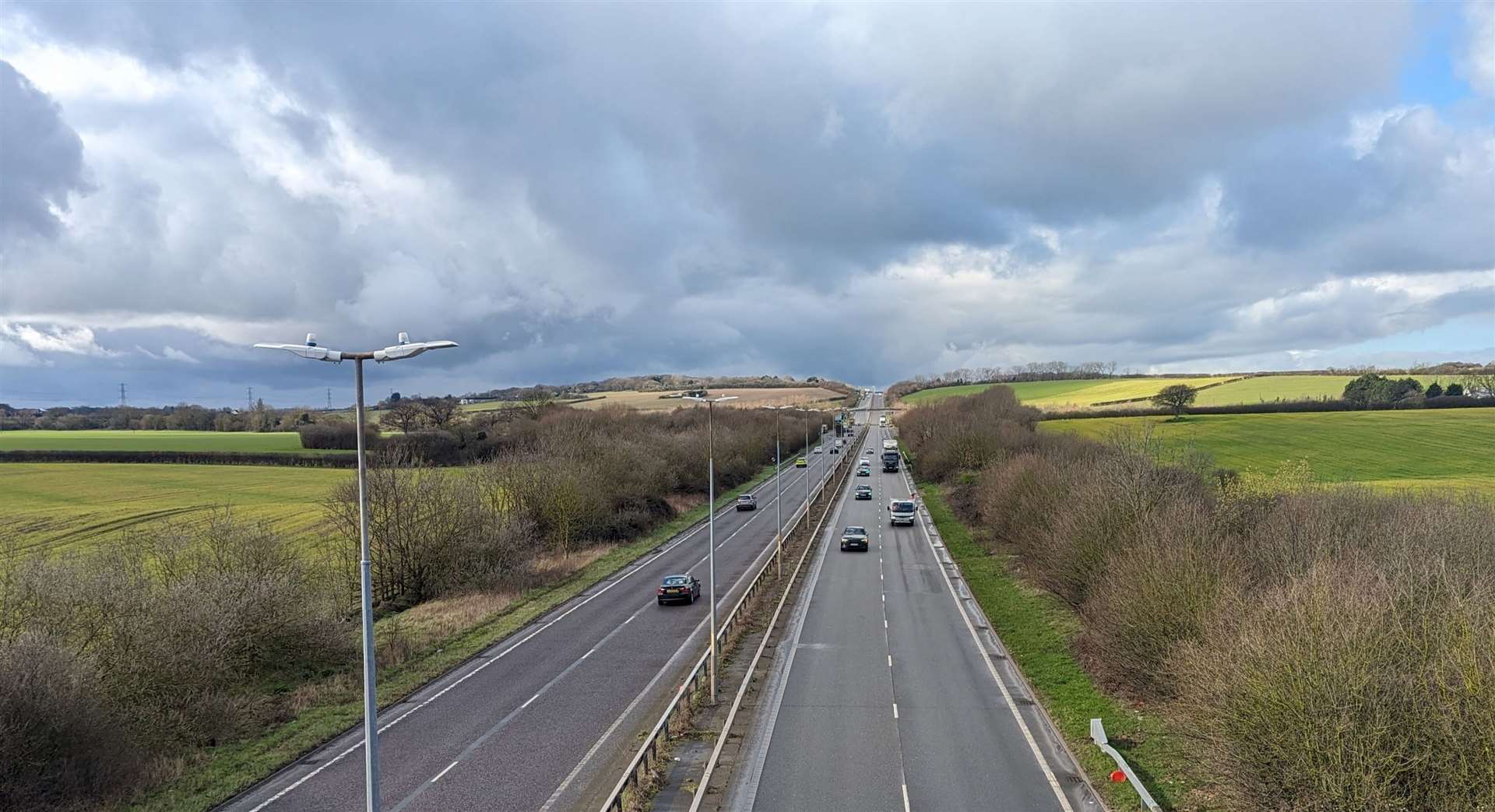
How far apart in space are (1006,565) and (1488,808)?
112 feet

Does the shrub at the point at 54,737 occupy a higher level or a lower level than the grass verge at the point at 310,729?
higher

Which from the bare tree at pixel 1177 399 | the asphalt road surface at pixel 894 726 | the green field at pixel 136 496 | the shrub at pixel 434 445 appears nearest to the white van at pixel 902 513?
the asphalt road surface at pixel 894 726

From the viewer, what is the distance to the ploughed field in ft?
380

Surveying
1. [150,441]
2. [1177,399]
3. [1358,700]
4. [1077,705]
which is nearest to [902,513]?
[1077,705]

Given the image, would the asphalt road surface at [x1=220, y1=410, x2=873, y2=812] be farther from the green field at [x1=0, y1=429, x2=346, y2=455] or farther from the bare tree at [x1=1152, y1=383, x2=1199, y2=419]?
the bare tree at [x1=1152, y1=383, x2=1199, y2=419]

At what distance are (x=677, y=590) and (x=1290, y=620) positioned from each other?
2659 centimetres

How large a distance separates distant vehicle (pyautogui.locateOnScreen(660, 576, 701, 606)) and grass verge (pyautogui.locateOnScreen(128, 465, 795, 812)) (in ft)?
18.2

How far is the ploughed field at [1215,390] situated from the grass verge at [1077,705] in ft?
301

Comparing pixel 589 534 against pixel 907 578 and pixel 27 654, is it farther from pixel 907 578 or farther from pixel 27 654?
pixel 27 654

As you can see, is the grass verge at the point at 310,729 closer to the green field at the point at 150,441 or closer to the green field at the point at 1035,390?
the green field at the point at 150,441

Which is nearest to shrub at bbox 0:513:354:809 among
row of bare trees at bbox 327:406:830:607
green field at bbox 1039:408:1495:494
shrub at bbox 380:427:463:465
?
row of bare trees at bbox 327:406:830:607

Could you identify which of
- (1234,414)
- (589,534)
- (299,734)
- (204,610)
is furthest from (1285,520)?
(1234,414)

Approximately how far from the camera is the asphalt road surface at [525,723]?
1803 cm

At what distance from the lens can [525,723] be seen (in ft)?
73.4
